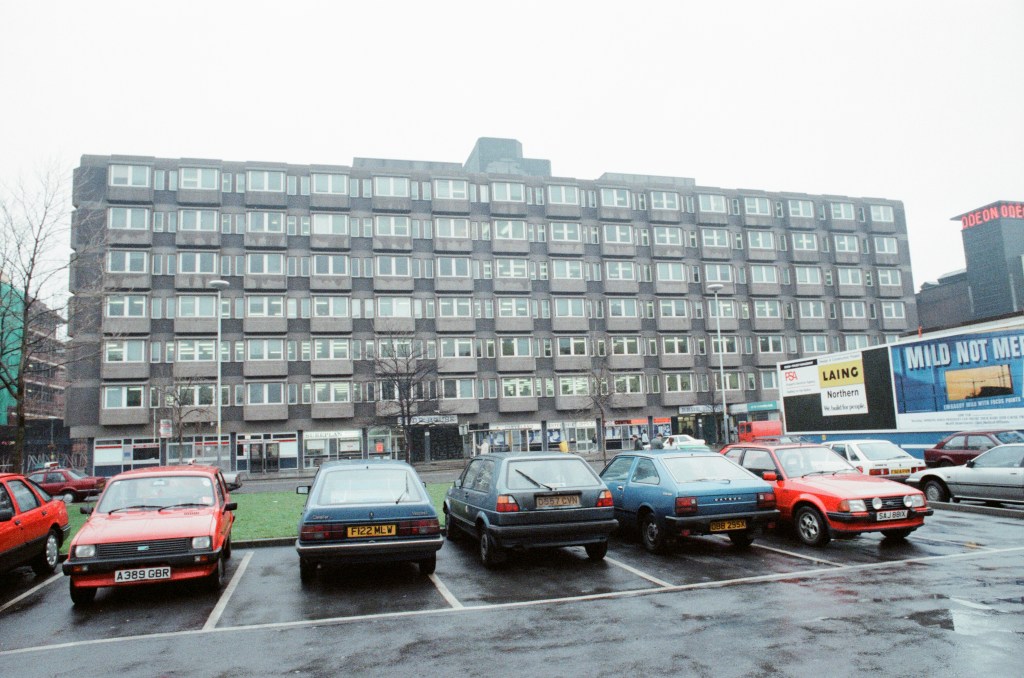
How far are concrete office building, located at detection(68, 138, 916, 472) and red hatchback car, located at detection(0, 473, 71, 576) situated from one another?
113 ft

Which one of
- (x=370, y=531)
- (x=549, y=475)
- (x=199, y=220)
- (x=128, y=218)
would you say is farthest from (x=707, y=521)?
(x=128, y=218)

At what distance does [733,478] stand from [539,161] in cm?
8290

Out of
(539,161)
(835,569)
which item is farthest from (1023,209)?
(835,569)

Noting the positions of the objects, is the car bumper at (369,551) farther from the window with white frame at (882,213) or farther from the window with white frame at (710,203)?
the window with white frame at (882,213)

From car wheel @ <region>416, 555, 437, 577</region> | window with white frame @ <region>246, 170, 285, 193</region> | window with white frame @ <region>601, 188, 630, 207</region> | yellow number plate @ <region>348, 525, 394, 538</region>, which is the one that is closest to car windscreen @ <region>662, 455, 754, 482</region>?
car wheel @ <region>416, 555, 437, 577</region>

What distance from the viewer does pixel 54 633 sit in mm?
6832

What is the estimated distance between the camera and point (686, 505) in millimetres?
9711

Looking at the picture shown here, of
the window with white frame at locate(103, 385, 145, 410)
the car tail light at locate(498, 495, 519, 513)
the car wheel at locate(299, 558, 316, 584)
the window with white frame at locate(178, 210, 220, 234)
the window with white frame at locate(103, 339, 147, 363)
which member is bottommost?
the car wheel at locate(299, 558, 316, 584)

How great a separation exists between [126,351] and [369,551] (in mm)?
45584

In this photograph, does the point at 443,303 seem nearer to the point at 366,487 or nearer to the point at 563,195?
the point at 563,195

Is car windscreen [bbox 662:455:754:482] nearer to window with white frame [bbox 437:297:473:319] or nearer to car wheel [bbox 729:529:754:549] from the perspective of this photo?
car wheel [bbox 729:529:754:549]

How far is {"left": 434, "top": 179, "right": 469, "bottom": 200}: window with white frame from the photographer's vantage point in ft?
177

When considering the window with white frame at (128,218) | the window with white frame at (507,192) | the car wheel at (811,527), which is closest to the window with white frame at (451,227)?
the window with white frame at (507,192)

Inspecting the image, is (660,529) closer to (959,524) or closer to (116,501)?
(959,524)
